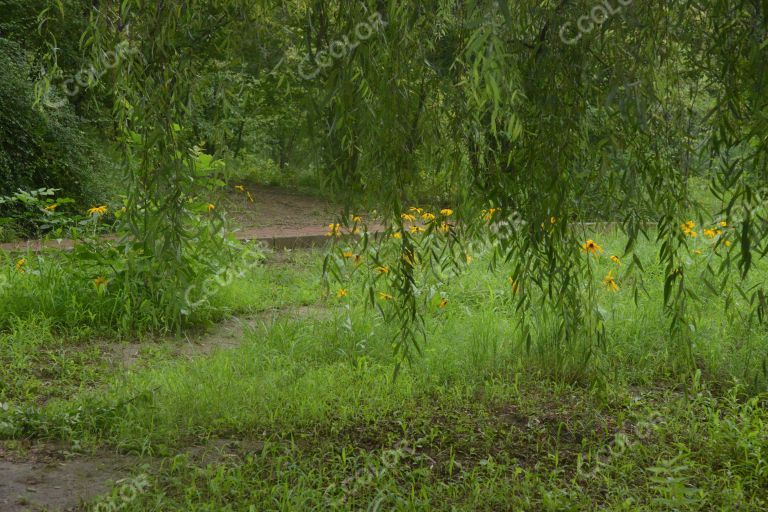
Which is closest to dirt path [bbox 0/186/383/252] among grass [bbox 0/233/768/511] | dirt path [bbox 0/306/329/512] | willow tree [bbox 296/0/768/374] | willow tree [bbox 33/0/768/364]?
grass [bbox 0/233/768/511]

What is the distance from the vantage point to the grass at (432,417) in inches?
133

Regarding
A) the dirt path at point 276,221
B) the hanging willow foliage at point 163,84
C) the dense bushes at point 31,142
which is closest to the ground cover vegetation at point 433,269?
the hanging willow foliage at point 163,84

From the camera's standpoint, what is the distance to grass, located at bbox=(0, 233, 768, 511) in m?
3.37

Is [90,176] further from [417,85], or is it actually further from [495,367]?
[417,85]

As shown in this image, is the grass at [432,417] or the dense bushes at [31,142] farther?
the dense bushes at [31,142]

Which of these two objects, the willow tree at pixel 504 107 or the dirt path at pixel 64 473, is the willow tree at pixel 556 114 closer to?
the willow tree at pixel 504 107

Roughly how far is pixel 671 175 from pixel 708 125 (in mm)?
250

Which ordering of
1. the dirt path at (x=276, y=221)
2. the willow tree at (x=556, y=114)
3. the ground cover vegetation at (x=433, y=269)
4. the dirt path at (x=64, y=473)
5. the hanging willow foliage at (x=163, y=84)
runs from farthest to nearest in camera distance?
the dirt path at (x=276, y=221), the dirt path at (x=64, y=473), the hanging willow foliage at (x=163, y=84), the ground cover vegetation at (x=433, y=269), the willow tree at (x=556, y=114)

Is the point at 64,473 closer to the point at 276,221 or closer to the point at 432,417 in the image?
the point at 432,417

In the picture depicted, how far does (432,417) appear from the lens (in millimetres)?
Answer: 4129

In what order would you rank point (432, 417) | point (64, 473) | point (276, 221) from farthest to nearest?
1. point (276, 221)
2. point (432, 417)
3. point (64, 473)

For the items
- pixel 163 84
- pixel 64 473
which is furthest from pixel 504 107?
pixel 64 473

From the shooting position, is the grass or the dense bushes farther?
the dense bushes

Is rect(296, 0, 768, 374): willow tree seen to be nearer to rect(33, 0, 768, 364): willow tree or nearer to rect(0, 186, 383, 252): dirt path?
rect(33, 0, 768, 364): willow tree
